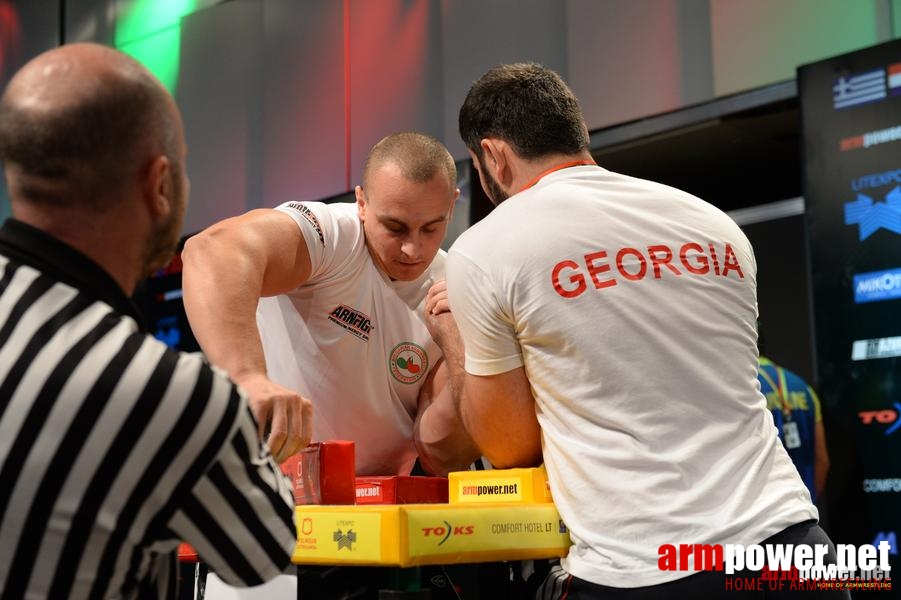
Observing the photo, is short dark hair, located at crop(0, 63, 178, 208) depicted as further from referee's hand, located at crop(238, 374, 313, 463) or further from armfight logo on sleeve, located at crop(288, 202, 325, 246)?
armfight logo on sleeve, located at crop(288, 202, 325, 246)

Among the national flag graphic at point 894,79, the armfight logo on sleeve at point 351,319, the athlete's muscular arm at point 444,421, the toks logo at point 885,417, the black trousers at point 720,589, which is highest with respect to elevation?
the national flag graphic at point 894,79

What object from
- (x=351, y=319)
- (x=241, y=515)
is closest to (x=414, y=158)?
(x=351, y=319)

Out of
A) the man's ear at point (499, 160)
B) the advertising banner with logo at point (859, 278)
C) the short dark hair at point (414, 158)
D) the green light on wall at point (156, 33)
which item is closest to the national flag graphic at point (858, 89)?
the advertising banner with logo at point (859, 278)

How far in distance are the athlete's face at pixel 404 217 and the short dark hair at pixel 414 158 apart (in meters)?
0.01

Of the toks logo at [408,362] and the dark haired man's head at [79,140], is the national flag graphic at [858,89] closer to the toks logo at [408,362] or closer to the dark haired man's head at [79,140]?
the toks logo at [408,362]

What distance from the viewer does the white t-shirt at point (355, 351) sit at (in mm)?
2121

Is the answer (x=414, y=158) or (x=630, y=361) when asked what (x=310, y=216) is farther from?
(x=630, y=361)

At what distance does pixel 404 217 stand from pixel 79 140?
1194 millimetres

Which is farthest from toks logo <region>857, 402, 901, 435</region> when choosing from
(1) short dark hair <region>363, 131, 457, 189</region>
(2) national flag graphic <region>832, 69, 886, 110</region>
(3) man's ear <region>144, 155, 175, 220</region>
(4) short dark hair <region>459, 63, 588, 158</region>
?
(3) man's ear <region>144, 155, 175, 220</region>

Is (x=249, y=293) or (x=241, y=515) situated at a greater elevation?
(x=249, y=293)

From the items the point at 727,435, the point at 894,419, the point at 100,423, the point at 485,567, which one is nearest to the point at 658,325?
the point at 727,435

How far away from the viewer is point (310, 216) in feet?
6.69

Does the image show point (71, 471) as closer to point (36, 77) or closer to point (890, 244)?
point (36, 77)

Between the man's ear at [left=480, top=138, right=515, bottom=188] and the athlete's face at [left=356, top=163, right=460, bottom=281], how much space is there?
37cm
